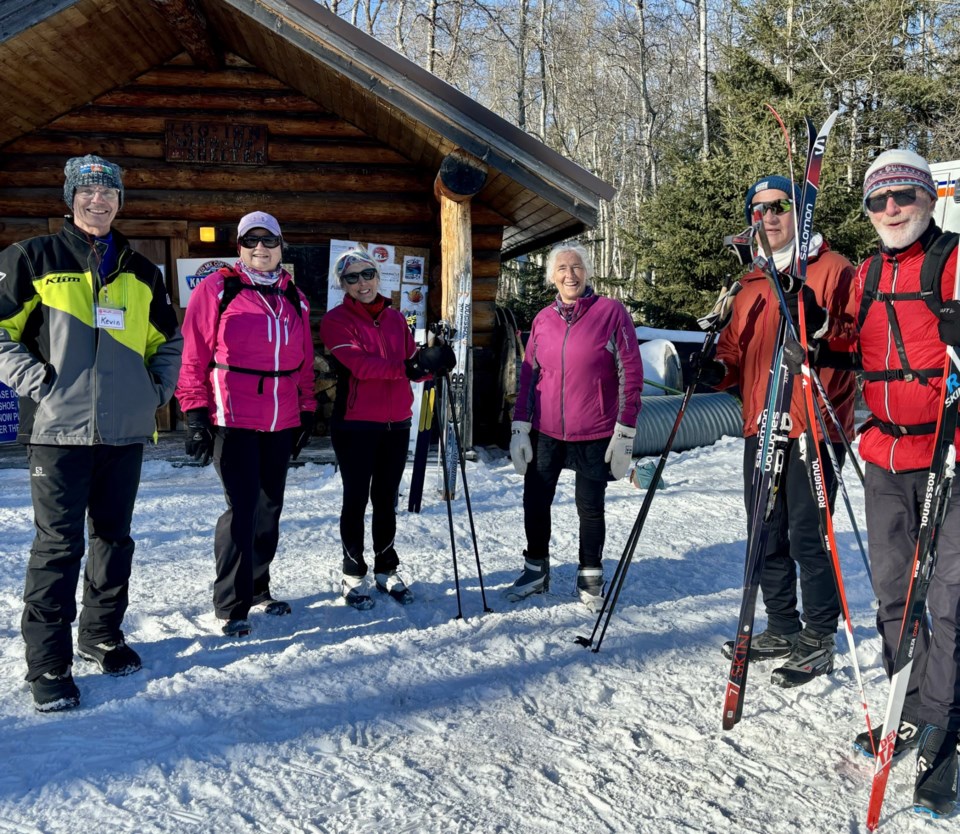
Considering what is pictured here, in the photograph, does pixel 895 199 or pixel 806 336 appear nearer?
pixel 895 199

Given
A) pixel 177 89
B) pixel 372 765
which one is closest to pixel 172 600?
pixel 372 765

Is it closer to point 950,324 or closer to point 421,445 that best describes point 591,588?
point 421,445

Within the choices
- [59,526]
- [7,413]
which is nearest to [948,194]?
[59,526]

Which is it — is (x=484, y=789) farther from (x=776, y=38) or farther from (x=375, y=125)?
(x=776, y=38)

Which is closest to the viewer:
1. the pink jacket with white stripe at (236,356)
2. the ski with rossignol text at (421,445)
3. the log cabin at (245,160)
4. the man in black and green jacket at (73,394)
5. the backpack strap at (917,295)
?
the backpack strap at (917,295)

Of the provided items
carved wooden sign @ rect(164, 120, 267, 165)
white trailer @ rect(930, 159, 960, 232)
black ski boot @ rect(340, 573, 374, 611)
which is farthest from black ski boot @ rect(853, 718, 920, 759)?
white trailer @ rect(930, 159, 960, 232)

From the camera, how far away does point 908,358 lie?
290 centimetres

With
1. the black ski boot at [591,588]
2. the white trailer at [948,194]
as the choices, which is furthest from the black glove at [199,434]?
the white trailer at [948,194]

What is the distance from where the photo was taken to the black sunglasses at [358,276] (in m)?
4.29

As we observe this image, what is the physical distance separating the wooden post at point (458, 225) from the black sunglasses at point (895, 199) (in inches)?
167

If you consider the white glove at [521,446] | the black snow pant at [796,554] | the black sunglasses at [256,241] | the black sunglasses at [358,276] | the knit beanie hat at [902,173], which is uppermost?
the knit beanie hat at [902,173]

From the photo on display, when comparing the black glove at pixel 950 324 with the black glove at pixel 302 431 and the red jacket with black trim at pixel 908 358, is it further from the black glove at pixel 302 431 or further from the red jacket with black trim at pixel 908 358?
the black glove at pixel 302 431

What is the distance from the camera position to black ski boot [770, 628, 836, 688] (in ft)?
11.4

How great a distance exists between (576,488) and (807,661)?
4.79 ft
